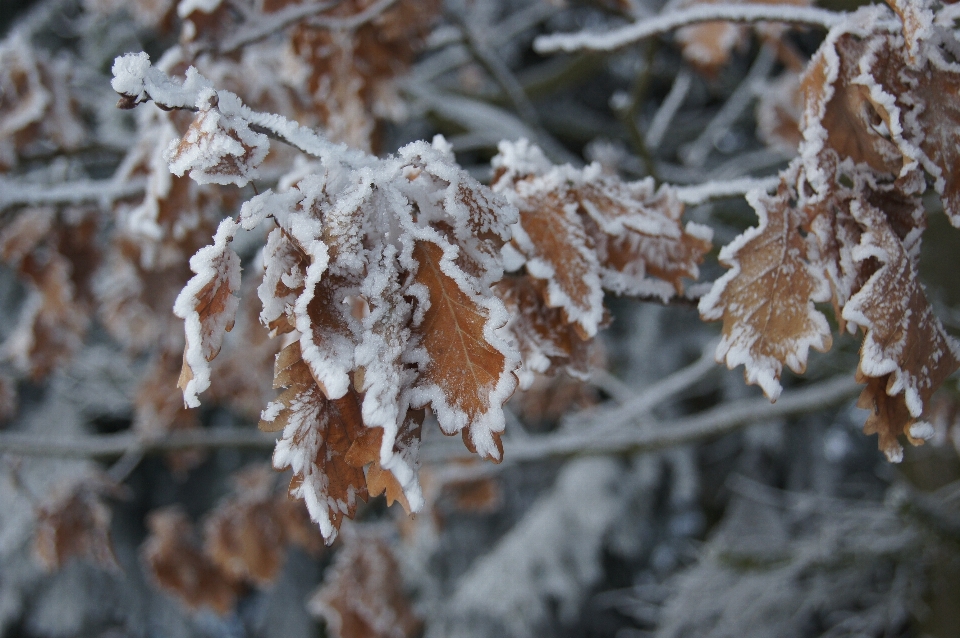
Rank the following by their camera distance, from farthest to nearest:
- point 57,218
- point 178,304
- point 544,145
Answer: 1. point 544,145
2. point 57,218
3. point 178,304

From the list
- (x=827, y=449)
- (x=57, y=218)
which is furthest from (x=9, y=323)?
(x=827, y=449)

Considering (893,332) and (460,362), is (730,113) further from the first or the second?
(460,362)

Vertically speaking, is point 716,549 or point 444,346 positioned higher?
point 444,346

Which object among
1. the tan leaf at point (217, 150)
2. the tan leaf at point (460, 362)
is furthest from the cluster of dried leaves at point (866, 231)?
the tan leaf at point (217, 150)

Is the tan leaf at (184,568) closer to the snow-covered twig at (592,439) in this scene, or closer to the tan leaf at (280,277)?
the snow-covered twig at (592,439)

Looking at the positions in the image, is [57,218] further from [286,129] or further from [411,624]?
[411,624]

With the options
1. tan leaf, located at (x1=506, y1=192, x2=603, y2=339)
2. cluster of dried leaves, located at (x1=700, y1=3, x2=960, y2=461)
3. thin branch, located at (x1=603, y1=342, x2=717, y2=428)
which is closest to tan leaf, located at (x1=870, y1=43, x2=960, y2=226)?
cluster of dried leaves, located at (x1=700, y1=3, x2=960, y2=461)
